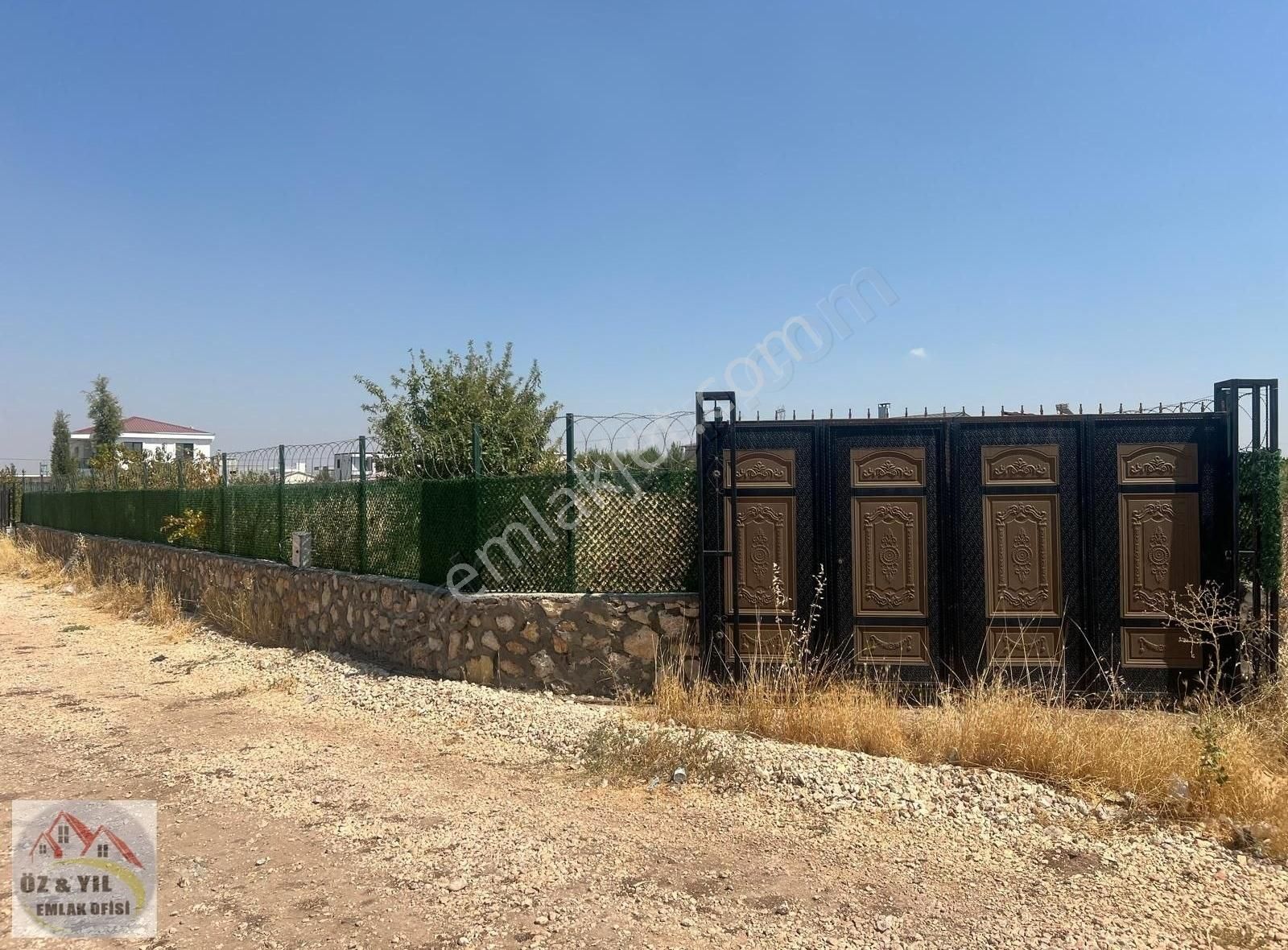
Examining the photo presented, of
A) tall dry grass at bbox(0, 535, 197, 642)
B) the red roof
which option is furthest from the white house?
tall dry grass at bbox(0, 535, 197, 642)

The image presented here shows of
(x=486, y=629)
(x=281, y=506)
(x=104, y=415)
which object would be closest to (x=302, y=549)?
(x=281, y=506)

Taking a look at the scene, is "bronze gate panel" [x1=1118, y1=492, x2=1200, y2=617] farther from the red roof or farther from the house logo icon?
the red roof

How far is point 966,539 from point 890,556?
65 cm

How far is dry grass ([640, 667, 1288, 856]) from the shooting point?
4637 millimetres

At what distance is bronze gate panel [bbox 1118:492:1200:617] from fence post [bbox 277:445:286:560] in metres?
9.98

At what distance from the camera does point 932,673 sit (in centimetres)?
678

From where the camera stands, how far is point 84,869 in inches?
162

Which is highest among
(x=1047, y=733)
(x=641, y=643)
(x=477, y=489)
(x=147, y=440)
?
(x=147, y=440)

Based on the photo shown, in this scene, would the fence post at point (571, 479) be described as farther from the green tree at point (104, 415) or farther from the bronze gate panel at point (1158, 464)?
the green tree at point (104, 415)

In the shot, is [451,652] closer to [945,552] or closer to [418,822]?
[418,822]

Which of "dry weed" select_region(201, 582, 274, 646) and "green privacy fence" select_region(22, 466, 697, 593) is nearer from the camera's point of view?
"green privacy fence" select_region(22, 466, 697, 593)

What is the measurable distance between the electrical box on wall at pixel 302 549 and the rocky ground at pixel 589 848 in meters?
3.66

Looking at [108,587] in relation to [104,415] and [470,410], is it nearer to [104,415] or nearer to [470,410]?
[470,410]

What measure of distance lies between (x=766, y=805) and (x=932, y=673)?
258cm
